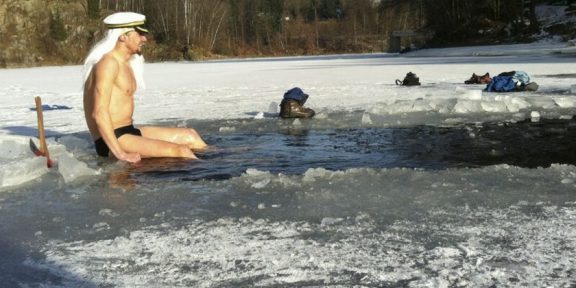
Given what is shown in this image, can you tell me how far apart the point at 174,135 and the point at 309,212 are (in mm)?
2693

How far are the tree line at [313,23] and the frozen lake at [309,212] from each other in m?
33.2

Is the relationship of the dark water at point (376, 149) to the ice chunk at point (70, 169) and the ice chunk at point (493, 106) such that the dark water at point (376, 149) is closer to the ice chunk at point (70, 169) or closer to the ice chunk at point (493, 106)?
the ice chunk at point (70, 169)

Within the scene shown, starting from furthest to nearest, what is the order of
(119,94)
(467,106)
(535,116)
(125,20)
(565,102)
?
(565,102) → (467,106) → (535,116) → (119,94) → (125,20)

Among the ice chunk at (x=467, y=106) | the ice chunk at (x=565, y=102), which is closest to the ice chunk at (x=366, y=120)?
the ice chunk at (x=467, y=106)

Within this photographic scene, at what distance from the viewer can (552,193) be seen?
307 cm

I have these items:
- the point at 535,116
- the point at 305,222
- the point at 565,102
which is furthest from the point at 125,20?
the point at 565,102

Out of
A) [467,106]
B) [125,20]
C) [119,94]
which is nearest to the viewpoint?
[125,20]

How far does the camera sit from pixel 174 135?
5262 millimetres

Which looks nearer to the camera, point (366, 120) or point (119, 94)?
point (119, 94)

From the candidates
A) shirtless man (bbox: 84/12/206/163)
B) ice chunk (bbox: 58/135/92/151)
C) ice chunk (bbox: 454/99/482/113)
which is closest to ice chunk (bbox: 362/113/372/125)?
ice chunk (bbox: 454/99/482/113)

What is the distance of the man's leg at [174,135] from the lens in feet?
17.1

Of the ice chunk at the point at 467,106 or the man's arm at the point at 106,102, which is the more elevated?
the man's arm at the point at 106,102

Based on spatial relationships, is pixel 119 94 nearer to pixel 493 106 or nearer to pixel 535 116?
pixel 535 116

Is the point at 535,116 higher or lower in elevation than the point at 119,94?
lower
